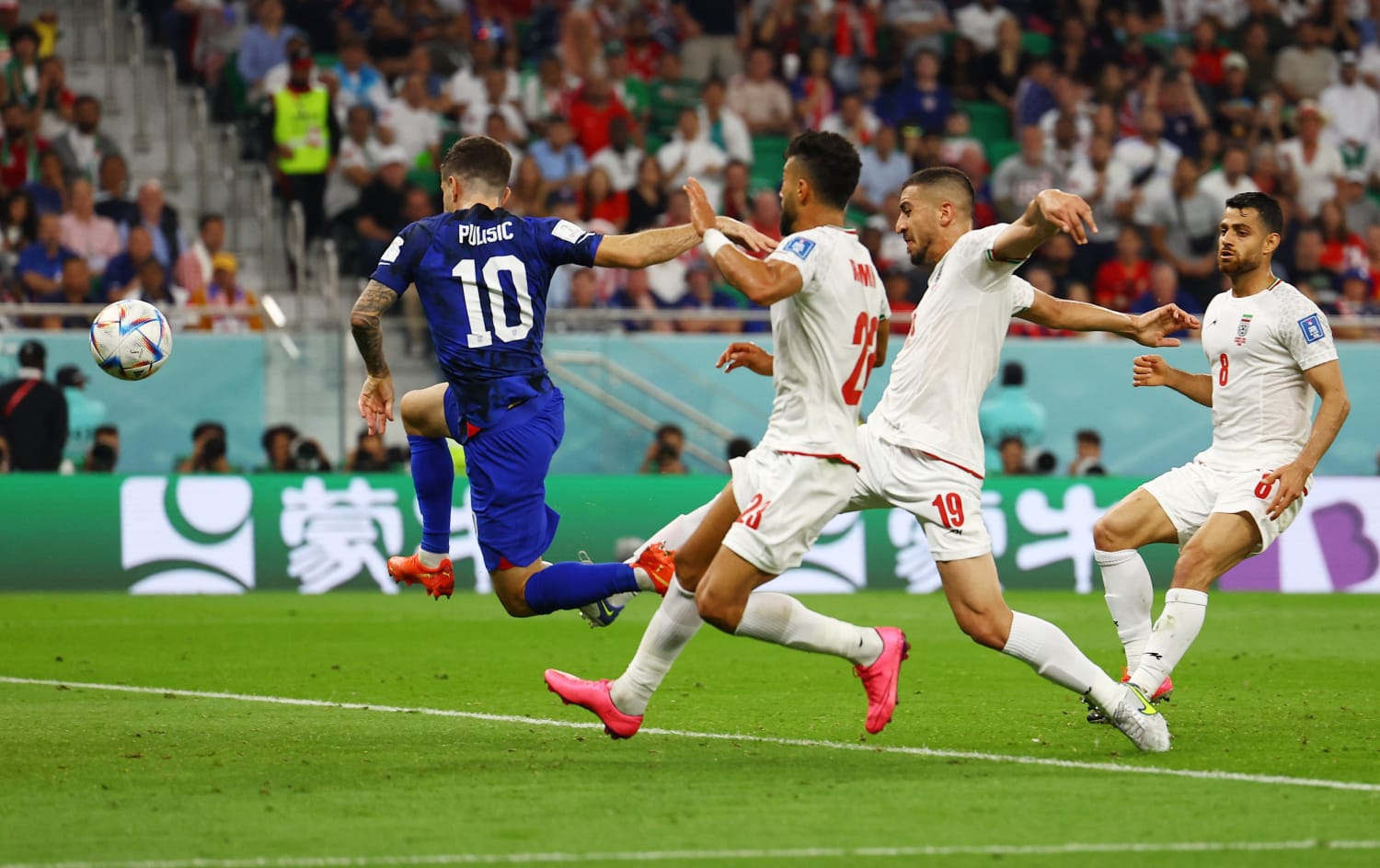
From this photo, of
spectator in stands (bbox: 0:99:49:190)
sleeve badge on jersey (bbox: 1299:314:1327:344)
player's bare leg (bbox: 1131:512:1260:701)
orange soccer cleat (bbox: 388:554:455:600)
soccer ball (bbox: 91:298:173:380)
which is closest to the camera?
player's bare leg (bbox: 1131:512:1260:701)

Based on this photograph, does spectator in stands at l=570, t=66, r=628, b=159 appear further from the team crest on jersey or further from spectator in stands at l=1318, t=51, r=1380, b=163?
the team crest on jersey

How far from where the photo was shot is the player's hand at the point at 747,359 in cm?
760

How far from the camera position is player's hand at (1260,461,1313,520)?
8.43 m

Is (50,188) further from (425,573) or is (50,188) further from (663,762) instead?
(663,762)

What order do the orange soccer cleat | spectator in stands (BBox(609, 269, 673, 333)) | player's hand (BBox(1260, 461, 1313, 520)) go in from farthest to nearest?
spectator in stands (BBox(609, 269, 673, 333)) < the orange soccer cleat < player's hand (BBox(1260, 461, 1313, 520))

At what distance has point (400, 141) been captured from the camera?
20.3m

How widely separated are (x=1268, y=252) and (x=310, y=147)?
42.0ft

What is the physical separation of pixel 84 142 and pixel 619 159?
555 centimetres

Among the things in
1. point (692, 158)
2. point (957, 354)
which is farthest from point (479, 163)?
point (692, 158)

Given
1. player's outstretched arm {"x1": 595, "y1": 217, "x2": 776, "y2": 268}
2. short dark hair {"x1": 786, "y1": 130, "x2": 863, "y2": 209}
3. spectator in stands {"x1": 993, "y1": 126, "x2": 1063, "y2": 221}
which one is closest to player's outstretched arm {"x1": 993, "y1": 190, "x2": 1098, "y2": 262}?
short dark hair {"x1": 786, "y1": 130, "x2": 863, "y2": 209}

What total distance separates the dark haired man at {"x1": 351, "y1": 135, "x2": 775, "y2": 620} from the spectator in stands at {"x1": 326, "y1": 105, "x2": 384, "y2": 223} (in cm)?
1187

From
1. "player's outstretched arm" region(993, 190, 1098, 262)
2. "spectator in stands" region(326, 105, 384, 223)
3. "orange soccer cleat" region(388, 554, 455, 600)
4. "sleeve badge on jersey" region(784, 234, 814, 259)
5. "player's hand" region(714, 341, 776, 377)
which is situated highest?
"spectator in stands" region(326, 105, 384, 223)

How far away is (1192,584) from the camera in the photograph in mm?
8477

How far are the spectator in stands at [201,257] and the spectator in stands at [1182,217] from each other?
32.4ft
